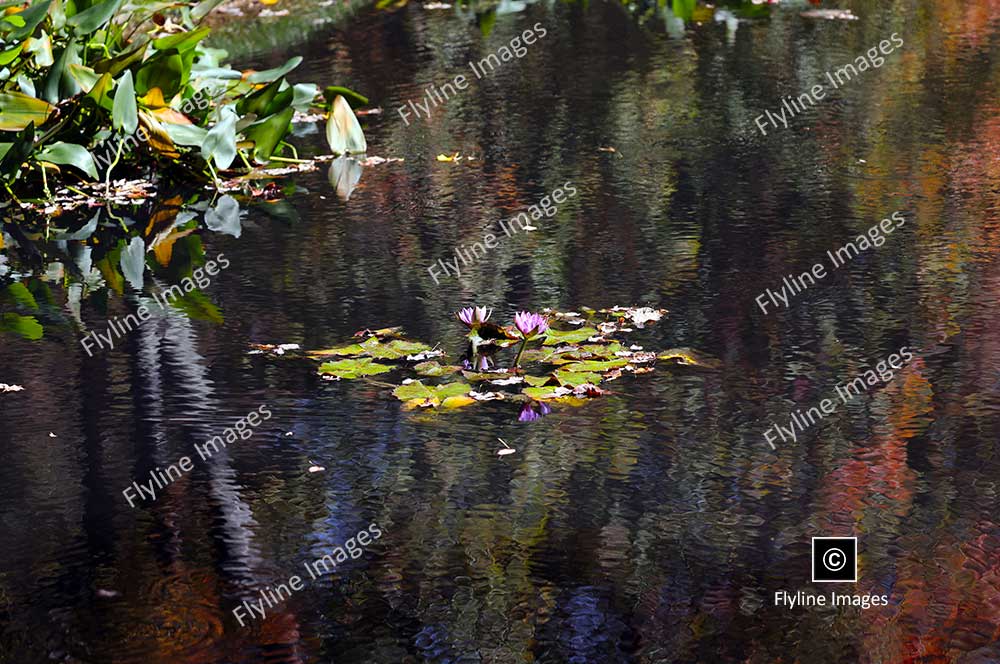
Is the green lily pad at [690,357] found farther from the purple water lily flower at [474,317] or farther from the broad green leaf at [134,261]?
the broad green leaf at [134,261]

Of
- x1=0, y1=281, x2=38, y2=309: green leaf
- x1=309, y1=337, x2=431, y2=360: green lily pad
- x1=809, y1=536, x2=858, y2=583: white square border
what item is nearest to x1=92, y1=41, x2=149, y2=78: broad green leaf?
x1=0, y1=281, x2=38, y2=309: green leaf

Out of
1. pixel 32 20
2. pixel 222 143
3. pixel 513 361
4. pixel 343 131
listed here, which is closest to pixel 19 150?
pixel 32 20

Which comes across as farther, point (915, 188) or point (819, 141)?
point (819, 141)

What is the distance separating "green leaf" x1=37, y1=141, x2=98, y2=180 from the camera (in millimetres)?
6797

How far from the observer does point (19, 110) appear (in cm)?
679

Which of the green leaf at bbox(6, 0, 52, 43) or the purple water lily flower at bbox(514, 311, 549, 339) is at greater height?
the green leaf at bbox(6, 0, 52, 43)

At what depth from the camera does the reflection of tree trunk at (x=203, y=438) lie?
3.13 metres

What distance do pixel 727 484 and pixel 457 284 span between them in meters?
1.98

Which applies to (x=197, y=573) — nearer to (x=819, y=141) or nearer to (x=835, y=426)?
(x=835, y=426)

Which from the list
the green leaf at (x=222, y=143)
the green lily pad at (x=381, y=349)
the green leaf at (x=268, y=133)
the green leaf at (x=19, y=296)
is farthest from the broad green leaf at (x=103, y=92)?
the green lily pad at (x=381, y=349)

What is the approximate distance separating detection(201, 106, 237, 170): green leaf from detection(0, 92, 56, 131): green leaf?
76 cm

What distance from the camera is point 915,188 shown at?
20.7 feet

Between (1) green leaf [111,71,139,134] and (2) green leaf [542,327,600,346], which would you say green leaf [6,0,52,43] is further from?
(2) green leaf [542,327,600,346]

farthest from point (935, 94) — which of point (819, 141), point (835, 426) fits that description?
point (835, 426)
